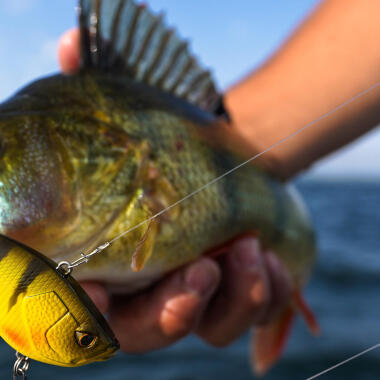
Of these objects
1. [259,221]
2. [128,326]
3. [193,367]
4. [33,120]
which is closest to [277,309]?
[259,221]

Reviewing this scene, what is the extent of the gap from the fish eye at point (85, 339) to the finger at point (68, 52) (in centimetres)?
174

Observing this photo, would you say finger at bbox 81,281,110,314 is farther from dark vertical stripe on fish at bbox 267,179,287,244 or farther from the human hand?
dark vertical stripe on fish at bbox 267,179,287,244

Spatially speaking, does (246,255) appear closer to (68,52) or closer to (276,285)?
(276,285)

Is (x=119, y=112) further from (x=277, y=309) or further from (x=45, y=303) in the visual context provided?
(x=277, y=309)

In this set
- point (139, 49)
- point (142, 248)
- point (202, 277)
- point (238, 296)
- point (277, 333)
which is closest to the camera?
point (142, 248)

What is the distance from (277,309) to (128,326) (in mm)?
930

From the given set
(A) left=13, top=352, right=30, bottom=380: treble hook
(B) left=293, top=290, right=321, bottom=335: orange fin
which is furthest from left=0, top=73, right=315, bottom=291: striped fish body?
(B) left=293, top=290, right=321, bottom=335: orange fin

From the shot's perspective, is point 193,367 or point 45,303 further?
point 193,367

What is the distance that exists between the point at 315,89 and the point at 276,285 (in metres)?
1.14

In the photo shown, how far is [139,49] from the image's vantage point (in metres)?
1.88

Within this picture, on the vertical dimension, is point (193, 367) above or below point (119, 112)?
below

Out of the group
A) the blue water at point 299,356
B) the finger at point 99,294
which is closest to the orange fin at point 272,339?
the finger at point 99,294

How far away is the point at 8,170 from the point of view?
1062mm

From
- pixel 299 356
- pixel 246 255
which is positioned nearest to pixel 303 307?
pixel 246 255
